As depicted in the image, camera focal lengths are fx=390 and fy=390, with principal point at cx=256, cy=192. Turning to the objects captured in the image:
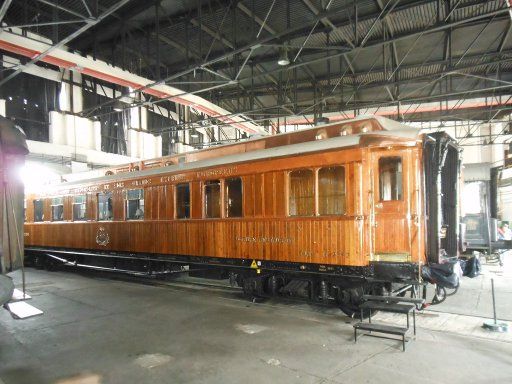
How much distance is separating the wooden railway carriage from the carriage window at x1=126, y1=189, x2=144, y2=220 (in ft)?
0.09

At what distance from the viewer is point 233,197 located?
855 cm

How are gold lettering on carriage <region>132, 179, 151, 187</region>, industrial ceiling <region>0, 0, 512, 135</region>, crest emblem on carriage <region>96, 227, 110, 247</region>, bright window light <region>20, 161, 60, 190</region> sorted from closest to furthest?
gold lettering on carriage <region>132, 179, 151, 187</region>
industrial ceiling <region>0, 0, 512, 135</region>
crest emblem on carriage <region>96, 227, 110, 247</region>
bright window light <region>20, 161, 60, 190</region>

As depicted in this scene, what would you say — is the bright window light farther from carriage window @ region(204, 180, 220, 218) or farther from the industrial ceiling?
carriage window @ region(204, 180, 220, 218)

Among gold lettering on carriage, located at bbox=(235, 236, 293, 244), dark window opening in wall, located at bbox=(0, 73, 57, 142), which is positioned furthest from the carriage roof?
dark window opening in wall, located at bbox=(0, 73, 57, 142)

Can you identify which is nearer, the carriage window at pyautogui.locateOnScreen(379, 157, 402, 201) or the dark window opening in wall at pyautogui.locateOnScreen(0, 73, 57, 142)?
the carriage window at pyautogui.locateOnScreen(379, 157, 402, 201)

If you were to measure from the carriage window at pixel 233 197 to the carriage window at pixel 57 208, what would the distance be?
775 cm

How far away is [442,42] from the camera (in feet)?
45.9

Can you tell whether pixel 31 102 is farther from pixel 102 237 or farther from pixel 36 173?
pixel 102 237

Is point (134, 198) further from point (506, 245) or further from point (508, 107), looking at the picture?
point (508, 107)

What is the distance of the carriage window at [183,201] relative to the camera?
9.55m

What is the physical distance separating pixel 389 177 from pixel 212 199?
13.3 ft

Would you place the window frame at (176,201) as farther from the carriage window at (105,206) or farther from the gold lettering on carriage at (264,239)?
the carriage window at (105,206)

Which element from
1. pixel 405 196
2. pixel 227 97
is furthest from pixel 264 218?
pixel 227 97

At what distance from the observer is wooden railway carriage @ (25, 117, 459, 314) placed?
6.46 m
